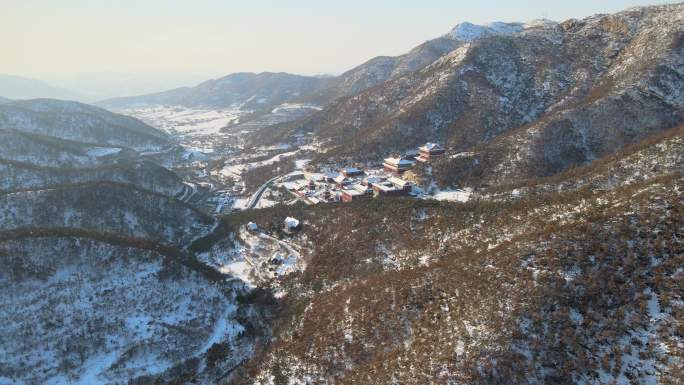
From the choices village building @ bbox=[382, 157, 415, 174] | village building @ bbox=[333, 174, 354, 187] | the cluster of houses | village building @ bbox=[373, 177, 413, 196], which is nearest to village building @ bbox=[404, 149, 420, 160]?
the cluster of houses

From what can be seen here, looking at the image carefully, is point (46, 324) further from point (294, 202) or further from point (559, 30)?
point (559, 30)

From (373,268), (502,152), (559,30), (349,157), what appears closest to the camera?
(373,268)

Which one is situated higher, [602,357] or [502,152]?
[502,152]

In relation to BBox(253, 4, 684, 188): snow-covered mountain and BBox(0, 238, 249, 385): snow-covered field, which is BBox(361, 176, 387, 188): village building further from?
BBox(0, 238, 249, 385): snow-covered field

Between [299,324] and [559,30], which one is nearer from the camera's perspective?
[299,324]

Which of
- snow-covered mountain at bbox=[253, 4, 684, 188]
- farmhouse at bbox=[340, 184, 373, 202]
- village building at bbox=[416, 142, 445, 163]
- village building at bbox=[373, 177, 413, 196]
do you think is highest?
snow-covered mountain at bbox=[253, 4, 684, 188]

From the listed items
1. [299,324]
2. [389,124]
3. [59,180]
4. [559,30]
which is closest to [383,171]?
[389,124]

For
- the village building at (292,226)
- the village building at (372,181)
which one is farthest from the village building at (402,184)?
the village building at (292,226)

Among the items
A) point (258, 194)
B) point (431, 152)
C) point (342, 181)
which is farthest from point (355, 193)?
point (258, 194)
